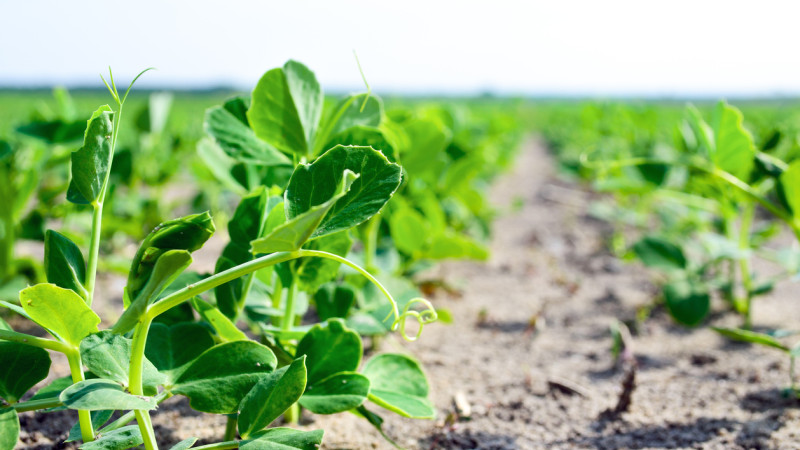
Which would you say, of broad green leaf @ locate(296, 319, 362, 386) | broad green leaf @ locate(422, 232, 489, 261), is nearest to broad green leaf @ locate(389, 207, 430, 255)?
broad green leaf @ locate(422, 232, 489, 261)

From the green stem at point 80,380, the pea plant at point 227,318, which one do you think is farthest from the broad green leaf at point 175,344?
the green stem at point 80,380

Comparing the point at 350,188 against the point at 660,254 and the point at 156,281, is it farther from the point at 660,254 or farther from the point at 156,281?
the point at 660,254

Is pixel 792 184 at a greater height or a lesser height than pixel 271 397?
greater

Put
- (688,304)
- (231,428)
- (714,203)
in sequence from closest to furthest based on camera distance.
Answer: (231,428)
(688,304)
(714,203)

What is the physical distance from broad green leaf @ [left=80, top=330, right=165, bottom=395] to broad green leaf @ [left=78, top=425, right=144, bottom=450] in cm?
8

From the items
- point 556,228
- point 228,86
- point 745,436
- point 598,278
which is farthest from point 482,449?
point 228,86

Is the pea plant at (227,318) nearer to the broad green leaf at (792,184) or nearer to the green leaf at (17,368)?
the green leaf at (17,368)

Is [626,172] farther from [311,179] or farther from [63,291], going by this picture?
[63,291]

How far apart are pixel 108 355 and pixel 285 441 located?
248 mm

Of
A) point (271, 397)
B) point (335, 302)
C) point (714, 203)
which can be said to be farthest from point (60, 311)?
point (714, 203)

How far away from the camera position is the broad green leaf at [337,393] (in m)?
0.92

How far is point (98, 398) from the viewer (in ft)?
2.15

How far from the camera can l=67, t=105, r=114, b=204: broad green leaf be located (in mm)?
764

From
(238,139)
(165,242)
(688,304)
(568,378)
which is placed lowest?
(568,378)
